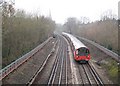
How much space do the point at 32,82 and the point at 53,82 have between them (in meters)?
1.84

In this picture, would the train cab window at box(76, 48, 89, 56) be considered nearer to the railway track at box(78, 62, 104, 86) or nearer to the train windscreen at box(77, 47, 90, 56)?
the train windscreen at box(77, 47, 90, 56)

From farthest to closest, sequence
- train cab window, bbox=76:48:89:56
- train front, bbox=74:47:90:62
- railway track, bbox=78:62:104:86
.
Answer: train cab window, bbox=76:48:89:56
train front, bbox=74:47:90:62
railway track, bbox=78:62:104:86

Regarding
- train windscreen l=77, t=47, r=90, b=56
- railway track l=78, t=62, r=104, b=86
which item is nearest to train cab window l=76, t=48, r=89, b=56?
train windscreen l=77, t=47, r=90, b=56

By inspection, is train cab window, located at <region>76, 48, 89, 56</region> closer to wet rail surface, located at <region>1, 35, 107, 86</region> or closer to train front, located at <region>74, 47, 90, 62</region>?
train front, located at <region>74, 47, 90, 62</region>

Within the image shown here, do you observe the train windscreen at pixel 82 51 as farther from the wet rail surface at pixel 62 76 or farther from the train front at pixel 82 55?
the wet rail surface at pixel 62 76

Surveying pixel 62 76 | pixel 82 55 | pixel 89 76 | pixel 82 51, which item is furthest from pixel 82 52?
pixel 62 76

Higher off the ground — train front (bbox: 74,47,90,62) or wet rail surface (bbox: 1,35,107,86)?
train front (bbox: 74,47,90,62)

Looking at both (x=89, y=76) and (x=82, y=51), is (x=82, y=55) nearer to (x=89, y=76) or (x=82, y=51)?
(x=82, y=51)

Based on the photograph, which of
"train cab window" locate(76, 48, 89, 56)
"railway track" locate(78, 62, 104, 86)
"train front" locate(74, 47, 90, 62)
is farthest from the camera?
"train cab window" locate(76, 48, 89, 56)

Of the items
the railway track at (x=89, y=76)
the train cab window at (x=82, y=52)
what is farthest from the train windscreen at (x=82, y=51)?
the railway track at (x=89, y=76)

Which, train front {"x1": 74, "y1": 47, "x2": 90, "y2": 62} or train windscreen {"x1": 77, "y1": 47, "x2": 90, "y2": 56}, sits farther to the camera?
train windscreen {"x1": 77, "y1": 47, "x2": 90, "y2": 56}

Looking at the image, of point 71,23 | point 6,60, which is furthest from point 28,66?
point 71,23

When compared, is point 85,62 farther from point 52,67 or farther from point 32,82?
point 32,82

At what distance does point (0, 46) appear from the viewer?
2448cm
